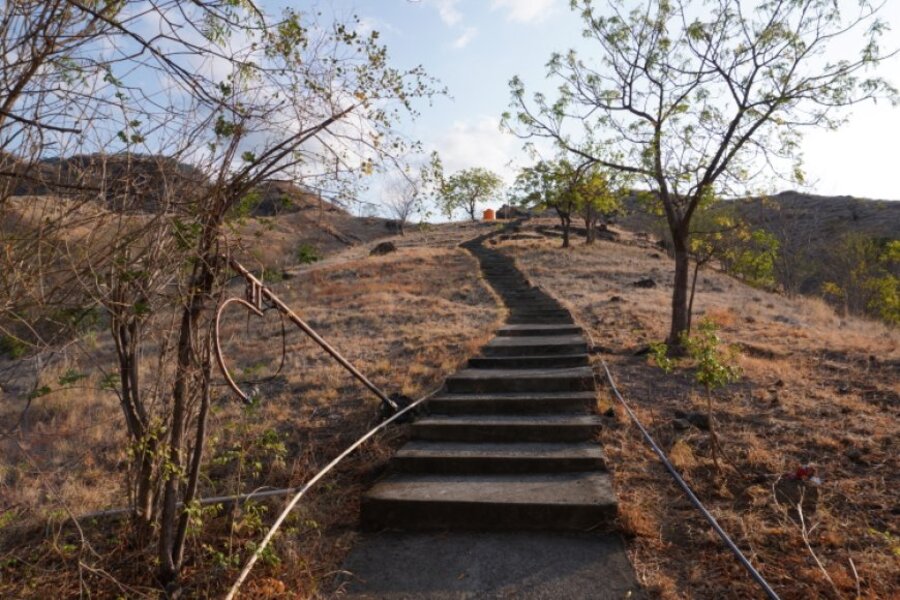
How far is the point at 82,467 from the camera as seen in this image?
6133 mm

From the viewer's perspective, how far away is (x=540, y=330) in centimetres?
1007

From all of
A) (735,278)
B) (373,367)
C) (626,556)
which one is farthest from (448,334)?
(735,278)

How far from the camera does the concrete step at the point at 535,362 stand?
7.65m

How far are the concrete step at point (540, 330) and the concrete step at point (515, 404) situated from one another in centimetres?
364

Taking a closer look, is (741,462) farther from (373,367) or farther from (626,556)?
(373,367)

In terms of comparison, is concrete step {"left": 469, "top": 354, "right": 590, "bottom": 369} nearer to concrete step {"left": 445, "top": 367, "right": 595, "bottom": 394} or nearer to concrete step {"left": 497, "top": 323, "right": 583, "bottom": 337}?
concrete step {"left": 445, "top": 367, "right": 595, "bottom": 394}

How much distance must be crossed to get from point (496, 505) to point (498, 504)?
0.02 meters

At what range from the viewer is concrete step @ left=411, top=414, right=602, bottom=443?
534 centimetres

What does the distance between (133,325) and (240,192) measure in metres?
0.99

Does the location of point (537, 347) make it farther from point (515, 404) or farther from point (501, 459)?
point (501, 459)

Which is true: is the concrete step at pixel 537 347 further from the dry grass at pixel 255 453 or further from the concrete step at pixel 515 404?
the concrete step at pixel 515 404

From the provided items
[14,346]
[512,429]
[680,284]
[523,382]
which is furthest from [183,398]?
[680,284]

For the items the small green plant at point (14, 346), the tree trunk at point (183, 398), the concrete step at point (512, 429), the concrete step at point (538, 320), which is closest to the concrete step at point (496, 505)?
the concrete step at point (512, 429)

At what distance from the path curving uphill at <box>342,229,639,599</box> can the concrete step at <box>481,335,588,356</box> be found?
141cm
